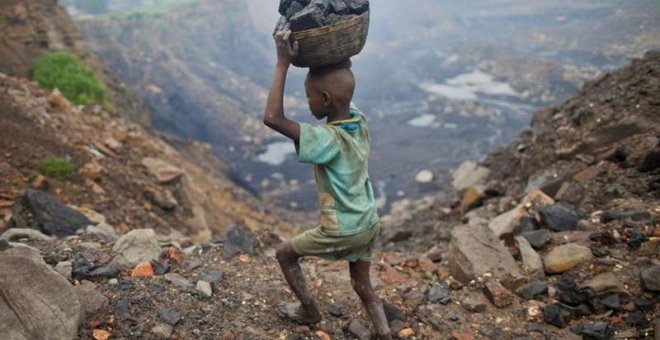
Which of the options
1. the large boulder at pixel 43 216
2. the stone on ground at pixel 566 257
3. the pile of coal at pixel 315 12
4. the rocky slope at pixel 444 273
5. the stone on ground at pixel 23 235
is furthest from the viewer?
the large boulder at pixel 43 216

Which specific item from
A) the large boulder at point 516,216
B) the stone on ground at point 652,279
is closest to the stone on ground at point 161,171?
the large boulder at point 516,216

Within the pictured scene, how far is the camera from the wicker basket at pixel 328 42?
1976 mm

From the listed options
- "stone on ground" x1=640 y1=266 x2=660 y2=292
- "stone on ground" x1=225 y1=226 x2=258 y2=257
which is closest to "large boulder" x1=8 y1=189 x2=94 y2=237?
"stone on ground" x1=225 y1=226 x2=258 y2=257

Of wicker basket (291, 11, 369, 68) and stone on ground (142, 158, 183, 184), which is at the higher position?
wicker basket (291, 11, 369, 68)

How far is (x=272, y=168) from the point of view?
17062 millimetres

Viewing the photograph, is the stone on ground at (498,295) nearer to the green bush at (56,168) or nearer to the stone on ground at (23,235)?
the stone on ground at (23,235)

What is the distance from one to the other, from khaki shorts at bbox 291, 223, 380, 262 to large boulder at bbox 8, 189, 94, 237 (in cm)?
243

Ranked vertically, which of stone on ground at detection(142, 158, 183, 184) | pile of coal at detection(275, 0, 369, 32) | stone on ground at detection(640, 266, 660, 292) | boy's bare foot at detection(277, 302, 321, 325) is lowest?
stone on ground at detection(142, 158, 183, 184)

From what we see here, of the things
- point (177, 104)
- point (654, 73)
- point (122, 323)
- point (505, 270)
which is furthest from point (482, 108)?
point (122, 323)

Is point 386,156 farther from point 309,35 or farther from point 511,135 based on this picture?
point 309,35

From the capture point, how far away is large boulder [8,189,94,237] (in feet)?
12.1

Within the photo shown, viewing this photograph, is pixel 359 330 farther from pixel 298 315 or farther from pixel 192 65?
pixel 192 65

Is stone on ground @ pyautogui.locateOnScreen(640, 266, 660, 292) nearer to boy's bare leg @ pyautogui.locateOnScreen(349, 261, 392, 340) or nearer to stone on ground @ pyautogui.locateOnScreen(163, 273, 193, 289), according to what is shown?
boy's bare leg @ pyautogui.locateOnScreen(349, 261, 392, 340)

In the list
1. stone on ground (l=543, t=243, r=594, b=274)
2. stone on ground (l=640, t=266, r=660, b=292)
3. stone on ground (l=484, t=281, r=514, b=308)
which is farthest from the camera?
stone on ground (l=543, t=243, r=594, b=274)
